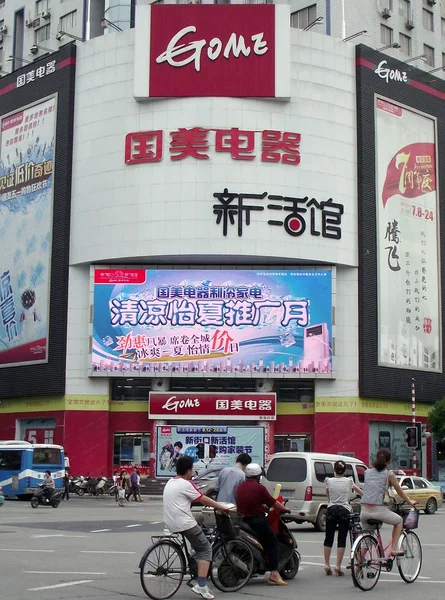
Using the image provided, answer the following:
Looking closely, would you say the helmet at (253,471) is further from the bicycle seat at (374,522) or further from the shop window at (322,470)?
the shop window at (322,470)

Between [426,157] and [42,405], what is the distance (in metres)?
27.8

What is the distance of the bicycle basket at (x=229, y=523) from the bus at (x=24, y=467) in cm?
3225

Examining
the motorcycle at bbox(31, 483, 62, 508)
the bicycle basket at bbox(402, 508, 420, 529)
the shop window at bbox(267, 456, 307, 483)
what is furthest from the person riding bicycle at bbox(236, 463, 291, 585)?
the motorcycle at bbox(31, 483, 62, 508)

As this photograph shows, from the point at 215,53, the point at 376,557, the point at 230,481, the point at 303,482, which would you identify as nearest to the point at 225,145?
the point at 215,53

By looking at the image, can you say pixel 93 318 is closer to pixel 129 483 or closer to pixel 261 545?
pixel 129 483

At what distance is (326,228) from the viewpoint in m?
54.0

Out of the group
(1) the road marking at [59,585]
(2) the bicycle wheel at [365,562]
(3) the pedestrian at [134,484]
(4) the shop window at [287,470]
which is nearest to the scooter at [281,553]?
(2) the bicycle wheel at [365,562]

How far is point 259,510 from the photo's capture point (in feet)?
45.9

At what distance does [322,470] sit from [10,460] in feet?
73.7

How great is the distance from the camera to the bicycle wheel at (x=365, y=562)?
1328cm

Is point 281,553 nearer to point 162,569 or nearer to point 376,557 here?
point 376,557

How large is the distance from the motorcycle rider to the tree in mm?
21954

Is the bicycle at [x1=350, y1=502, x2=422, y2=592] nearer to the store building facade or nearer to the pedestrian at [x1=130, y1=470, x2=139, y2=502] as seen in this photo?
the pedestrian at [x1=130, y1=470, x2=139, y2=502]

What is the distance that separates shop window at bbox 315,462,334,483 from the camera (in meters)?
26.0
